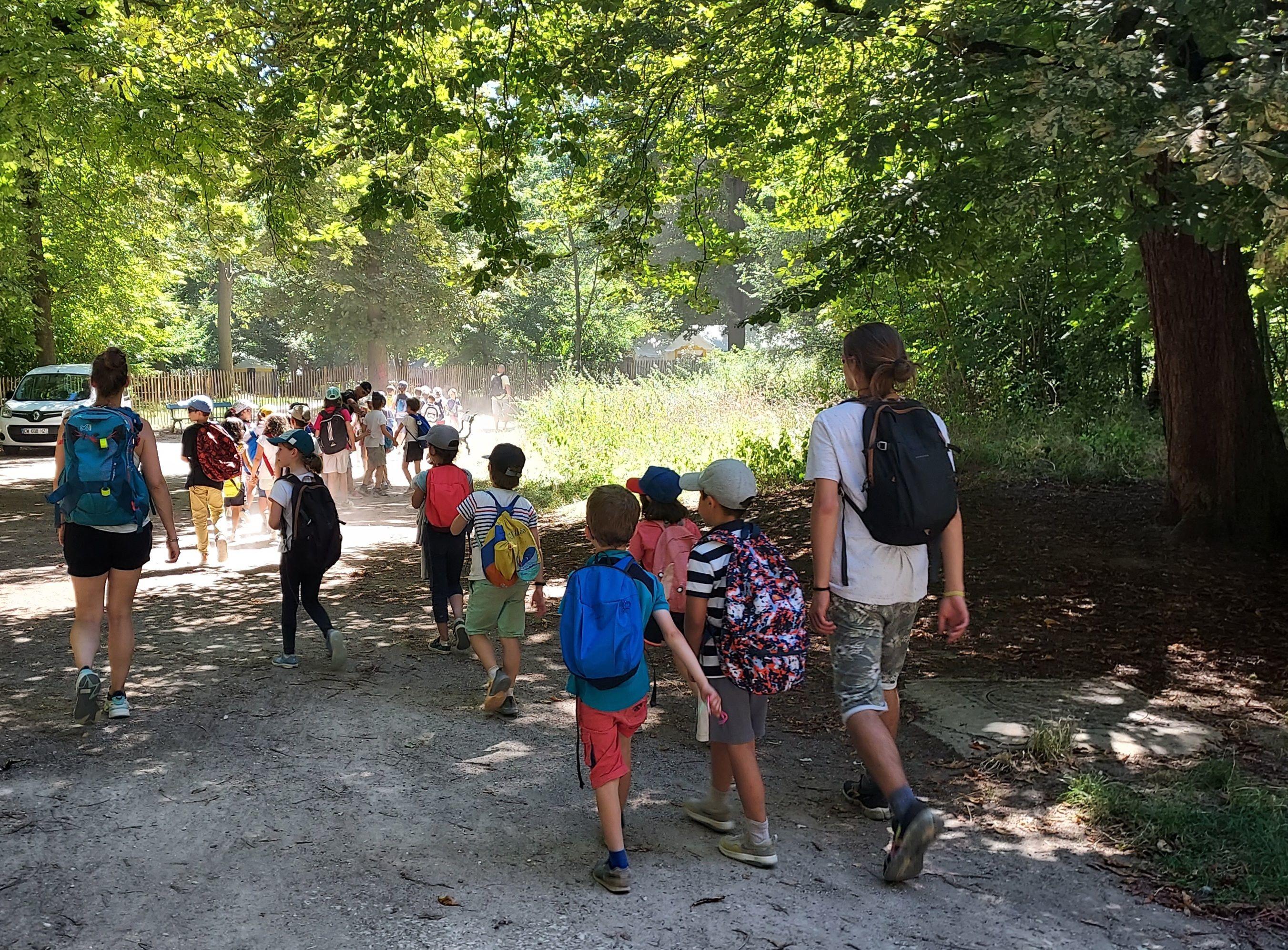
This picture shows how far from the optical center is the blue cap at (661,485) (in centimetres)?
506

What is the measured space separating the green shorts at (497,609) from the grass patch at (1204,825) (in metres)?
2.86

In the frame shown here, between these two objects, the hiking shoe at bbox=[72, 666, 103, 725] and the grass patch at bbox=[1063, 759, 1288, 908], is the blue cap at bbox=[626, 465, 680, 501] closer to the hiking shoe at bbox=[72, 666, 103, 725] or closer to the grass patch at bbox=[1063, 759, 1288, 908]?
the grass patch at bbox=[1063, 759, 1288, 908]

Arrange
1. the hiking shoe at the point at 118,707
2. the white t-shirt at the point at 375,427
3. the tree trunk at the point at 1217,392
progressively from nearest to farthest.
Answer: the hiking shoe at the point at 118,707
the tree trunk at the point at 1217,392
the white t-shirt at the point at 375,427

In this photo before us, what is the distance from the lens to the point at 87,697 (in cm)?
568

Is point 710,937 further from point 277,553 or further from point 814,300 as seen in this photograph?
point 277,553

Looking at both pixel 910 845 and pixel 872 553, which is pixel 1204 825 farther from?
pixel 872 553

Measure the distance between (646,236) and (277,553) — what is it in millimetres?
5325

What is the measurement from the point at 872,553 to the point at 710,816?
1.34 m

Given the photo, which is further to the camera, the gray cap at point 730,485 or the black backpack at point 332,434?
the black backpack at point 332,434

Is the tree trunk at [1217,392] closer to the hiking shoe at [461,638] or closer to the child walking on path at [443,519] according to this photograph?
the child walking on path at [443,519]

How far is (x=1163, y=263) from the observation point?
8.76 meters

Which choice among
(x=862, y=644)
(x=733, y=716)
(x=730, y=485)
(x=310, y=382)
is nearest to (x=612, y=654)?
(x=733, y=716)

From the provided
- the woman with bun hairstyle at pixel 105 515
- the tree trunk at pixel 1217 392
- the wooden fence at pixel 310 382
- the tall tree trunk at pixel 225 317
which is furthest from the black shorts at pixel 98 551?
the tall tree trunk at pixel 225 317

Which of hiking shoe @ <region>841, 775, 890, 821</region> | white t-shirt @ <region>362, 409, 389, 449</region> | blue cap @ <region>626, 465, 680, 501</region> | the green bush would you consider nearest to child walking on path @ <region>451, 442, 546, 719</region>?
blue cap @ <region>626, 465, 680, 501</region>
